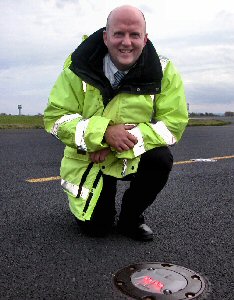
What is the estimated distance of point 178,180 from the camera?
5.82 meters

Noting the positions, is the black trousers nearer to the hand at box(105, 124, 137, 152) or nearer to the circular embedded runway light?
the hand at box(105, 124, 137, 152)

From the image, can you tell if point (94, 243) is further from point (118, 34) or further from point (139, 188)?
point (118, 34)

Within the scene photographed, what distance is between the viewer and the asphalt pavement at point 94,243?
264 centimetres

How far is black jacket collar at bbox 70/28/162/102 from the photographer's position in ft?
10.6

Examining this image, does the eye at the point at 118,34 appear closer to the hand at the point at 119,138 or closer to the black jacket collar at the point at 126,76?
the black jacket collar at the point at 126,76

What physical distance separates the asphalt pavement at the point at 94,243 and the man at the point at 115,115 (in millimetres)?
232

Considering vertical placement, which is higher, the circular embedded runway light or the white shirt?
the white shirt

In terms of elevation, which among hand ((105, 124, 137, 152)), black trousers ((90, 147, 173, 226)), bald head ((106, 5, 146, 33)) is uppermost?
bald head ((106, 5, 146, 33))

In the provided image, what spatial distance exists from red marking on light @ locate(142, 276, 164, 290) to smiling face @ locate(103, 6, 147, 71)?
1418mm

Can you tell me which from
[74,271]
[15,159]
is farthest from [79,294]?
[15,159]

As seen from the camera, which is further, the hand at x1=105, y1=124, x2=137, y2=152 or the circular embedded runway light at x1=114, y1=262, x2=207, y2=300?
the hand at x1=105, y1=124, x2=137, y2=152

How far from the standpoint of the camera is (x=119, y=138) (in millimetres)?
3135

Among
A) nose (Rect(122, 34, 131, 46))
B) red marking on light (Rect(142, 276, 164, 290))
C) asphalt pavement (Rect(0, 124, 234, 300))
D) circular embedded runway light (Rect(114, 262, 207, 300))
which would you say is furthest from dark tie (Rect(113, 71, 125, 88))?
red marking on light (Rect(142, 276, 164, 290))

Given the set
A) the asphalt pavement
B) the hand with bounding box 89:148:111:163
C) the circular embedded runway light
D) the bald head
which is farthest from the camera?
the hand with bounding box 89:148:111:163
